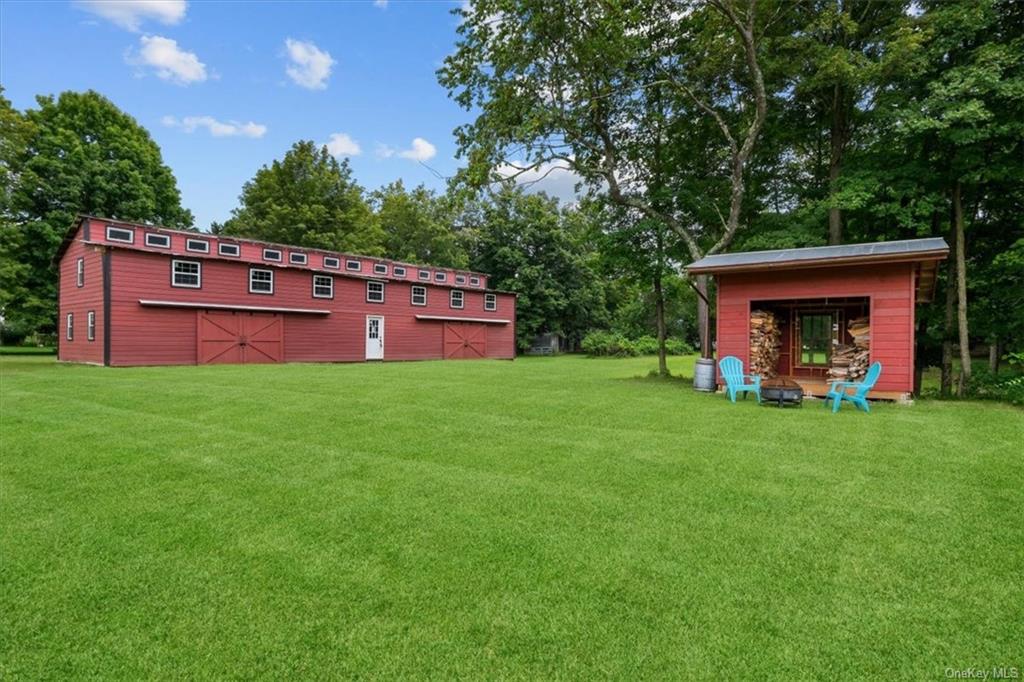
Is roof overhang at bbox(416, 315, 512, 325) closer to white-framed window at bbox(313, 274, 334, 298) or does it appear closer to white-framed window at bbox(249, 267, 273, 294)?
white-framed window at bbox(313, 274, 334, 298)

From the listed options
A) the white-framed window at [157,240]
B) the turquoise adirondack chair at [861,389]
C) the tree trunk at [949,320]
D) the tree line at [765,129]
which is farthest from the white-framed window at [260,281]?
the tree trunk at [949,320]

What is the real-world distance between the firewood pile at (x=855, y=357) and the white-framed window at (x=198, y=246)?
2166 centimetres

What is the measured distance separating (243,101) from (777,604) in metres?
22.0

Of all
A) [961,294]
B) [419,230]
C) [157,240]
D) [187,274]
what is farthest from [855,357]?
[419,230]

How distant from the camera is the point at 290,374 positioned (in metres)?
13.7

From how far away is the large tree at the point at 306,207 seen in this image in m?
35.5

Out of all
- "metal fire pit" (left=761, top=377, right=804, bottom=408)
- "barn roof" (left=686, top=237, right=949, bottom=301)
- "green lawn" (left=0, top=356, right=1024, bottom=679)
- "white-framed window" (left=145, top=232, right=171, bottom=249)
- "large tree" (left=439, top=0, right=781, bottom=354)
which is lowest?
"green lawn" (left=0, top=356, right=1024, bottom=679)

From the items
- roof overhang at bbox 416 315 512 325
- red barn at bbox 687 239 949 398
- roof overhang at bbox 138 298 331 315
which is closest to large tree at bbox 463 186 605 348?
roof overhang at bbox 416 315 512 325

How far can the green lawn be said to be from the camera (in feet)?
7.04

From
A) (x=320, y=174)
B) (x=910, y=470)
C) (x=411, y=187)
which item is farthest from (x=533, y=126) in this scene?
(x=411, y=187)

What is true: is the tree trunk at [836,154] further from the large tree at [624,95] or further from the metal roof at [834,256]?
the metal roof at [834,256]

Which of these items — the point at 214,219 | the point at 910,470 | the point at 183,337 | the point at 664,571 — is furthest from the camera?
the point at 214,219

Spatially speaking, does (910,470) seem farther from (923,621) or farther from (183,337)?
(183,337)

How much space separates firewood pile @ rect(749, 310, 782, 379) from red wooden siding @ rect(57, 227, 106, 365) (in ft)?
63.1
